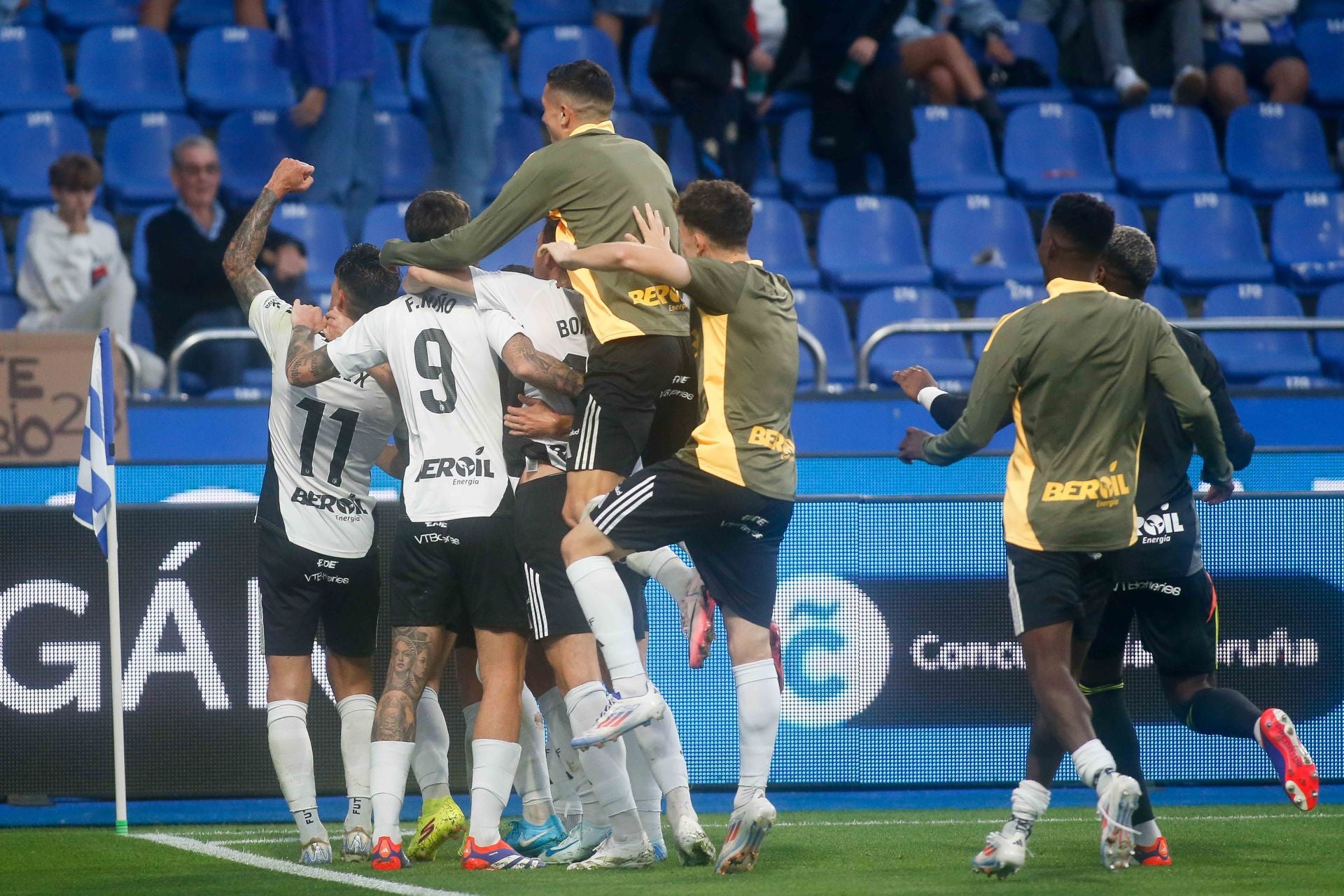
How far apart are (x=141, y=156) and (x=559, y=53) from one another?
309cm

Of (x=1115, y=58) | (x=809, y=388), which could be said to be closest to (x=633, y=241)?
(x=809, y=388)

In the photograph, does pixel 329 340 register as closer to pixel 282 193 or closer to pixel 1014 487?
pixel 282 193

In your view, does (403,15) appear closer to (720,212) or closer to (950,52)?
(950,52)

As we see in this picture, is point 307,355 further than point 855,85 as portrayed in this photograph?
No

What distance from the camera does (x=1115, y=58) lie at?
13086mm

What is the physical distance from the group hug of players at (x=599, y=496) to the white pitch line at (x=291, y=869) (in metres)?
0.16

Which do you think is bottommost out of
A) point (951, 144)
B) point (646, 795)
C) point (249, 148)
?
point (646, 795)

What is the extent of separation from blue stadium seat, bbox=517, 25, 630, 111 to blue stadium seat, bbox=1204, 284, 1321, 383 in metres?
4.51

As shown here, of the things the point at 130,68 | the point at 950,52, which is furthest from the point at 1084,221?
the point at 130,68

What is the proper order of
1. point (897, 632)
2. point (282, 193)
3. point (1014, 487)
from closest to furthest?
point (1014, 487)
point (282, 193)
point (897, 632)

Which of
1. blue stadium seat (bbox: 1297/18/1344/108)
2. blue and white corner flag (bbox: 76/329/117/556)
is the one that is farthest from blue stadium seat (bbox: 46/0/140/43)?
blue stadium seat (bbox: 1297/18/1344/108)

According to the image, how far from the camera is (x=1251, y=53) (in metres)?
13.6

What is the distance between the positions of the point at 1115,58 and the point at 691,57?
3704mm

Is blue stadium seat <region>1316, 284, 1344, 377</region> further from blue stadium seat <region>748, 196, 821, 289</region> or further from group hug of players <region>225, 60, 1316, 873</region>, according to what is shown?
group hug of players <region>225, 60, 1316, 873</region>
